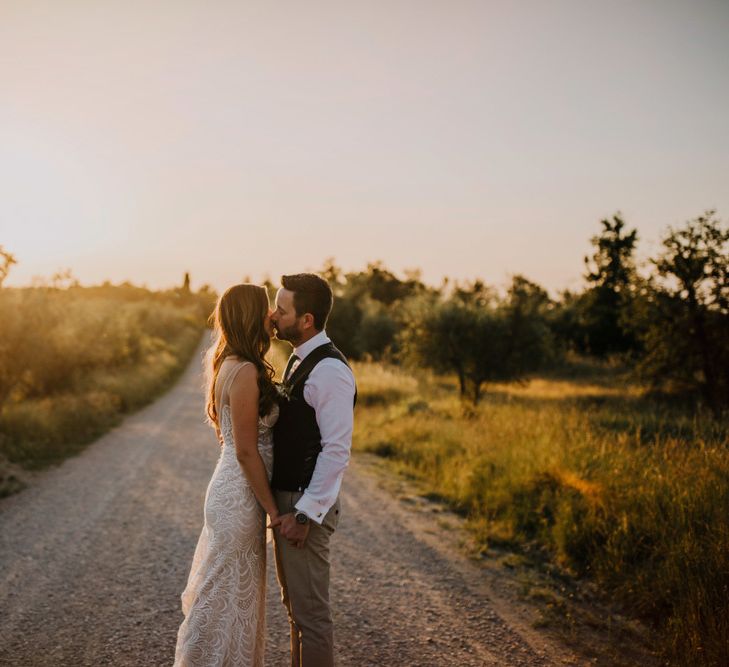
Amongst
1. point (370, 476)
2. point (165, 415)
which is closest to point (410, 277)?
point (165, 415)

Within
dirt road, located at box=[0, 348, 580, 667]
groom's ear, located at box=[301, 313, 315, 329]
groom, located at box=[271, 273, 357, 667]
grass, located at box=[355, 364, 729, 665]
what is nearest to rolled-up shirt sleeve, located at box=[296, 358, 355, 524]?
groom, located at box=[271, 273, 357, 667]

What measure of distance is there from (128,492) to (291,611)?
18.8 ft

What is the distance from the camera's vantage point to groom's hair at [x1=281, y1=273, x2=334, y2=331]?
2.83 m

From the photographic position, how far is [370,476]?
897 centimetres

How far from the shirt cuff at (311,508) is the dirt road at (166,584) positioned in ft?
5.53

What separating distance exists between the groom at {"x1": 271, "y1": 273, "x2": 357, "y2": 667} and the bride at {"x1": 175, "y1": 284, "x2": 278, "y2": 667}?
0.36 ft

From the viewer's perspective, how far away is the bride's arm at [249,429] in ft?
8.68

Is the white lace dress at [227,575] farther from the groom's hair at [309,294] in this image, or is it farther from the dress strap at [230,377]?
the groom's hair at [309,294]

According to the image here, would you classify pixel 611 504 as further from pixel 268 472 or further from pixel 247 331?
pixel 247 331

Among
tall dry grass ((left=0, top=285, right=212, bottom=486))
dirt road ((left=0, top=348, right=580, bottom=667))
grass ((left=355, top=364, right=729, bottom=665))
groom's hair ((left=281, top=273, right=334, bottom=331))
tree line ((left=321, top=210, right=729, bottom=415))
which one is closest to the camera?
groom's hair ((left=281, top=273, right=334, bottom=331))

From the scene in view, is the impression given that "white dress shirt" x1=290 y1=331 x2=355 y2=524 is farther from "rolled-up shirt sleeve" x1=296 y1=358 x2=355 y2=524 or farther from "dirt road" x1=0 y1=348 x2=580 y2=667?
"dirt road" x1=0 y1=348 x2=580 y2=667

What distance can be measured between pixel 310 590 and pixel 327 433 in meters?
0.84

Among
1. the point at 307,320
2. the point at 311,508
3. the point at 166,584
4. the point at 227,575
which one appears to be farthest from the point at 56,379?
the point at 311,508

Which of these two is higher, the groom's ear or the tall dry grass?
the groom's ear
